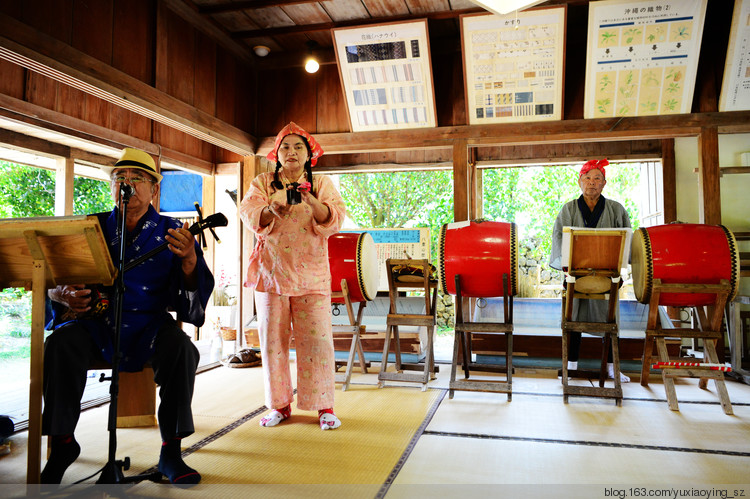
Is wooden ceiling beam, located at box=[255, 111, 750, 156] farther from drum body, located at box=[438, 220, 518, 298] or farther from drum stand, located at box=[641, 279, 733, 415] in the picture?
drum stand, located at box=[641, 279, 733, 415]

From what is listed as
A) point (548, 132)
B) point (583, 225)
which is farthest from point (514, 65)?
point (583, 225)

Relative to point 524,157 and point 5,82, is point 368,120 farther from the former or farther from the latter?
point 5,82

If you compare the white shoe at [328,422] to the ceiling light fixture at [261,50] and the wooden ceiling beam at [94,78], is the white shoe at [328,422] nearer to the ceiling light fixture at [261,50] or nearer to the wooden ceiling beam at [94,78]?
the wooden ceiling beam at [94,78]

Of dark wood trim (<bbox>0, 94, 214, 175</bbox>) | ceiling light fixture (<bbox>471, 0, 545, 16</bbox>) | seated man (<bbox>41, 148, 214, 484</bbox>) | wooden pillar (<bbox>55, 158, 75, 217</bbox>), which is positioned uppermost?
ceiling light fixture (<bbox>471, 0, 545, 16</bbox>)

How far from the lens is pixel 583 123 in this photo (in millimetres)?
4168

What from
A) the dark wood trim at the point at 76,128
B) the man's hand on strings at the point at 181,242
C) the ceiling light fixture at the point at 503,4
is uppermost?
the ceiling light fixture at the point at 503,4

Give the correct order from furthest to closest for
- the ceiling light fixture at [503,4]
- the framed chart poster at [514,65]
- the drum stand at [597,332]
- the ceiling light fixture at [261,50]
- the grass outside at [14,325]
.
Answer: the grass outside at [14,325]
the ceiling light fixture at [261,50]
the framed chart poster at [514,65]
the drum stand at [597,332]
the ceiling light fixture at [503,4]

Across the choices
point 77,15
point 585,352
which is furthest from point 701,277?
point 77,15

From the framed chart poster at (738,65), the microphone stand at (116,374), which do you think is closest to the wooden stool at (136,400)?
the microphone stand at (116,374)

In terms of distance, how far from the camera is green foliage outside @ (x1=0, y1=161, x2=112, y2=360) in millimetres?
5441

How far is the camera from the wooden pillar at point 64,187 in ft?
14.4

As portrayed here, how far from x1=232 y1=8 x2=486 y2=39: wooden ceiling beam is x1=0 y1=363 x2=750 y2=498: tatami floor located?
113 inches

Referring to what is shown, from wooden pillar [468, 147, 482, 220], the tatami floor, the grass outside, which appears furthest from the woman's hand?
the grass outside

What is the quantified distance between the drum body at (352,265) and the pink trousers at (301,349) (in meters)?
1.05
